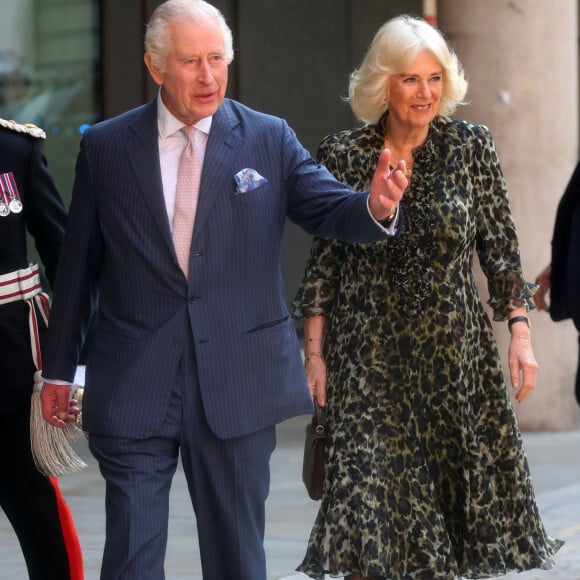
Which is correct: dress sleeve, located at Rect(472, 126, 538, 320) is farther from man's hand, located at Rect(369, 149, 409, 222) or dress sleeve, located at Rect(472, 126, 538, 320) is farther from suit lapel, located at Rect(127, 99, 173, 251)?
suit lapel, located at Rect(127, 99, 173, 251)

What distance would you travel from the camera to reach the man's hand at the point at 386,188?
156 inches

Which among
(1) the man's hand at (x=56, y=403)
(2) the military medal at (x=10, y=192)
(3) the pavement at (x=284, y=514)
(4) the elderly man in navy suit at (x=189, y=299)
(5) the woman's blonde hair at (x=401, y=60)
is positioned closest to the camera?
(4) the elderly man in navy suit at (x=189, y=299)

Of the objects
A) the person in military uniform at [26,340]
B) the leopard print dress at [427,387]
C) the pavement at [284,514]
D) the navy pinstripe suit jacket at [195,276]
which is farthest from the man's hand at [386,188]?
the pavement at [284,514]

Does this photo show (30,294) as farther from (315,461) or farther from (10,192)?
(315,461)

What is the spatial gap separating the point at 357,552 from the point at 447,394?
1.82 feet

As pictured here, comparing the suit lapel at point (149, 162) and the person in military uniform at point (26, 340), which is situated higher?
the suit lapel at point (149, 162)

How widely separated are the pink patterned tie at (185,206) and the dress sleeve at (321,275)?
905mm

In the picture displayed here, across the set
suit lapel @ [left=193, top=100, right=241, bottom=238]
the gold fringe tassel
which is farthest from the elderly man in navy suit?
the gold fringe tassel

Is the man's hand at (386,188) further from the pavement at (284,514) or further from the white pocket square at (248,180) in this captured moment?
the pavement at (284,514)

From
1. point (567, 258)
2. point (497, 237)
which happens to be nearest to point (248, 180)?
point (497, 237)

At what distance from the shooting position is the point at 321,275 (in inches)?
201

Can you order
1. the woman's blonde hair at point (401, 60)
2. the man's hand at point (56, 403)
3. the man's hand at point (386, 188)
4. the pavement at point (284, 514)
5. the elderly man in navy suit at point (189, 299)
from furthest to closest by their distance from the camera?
the pavement at point (284, 514)
the woman's blonde hair at point (401, 60)
the man's hand at point (56, 403)
the elderly man in navy suit at point (189, 299)
the man's hand at point (386, 188)

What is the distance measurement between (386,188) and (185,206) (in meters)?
0.56

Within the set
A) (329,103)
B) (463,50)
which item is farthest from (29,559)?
(329,103)
